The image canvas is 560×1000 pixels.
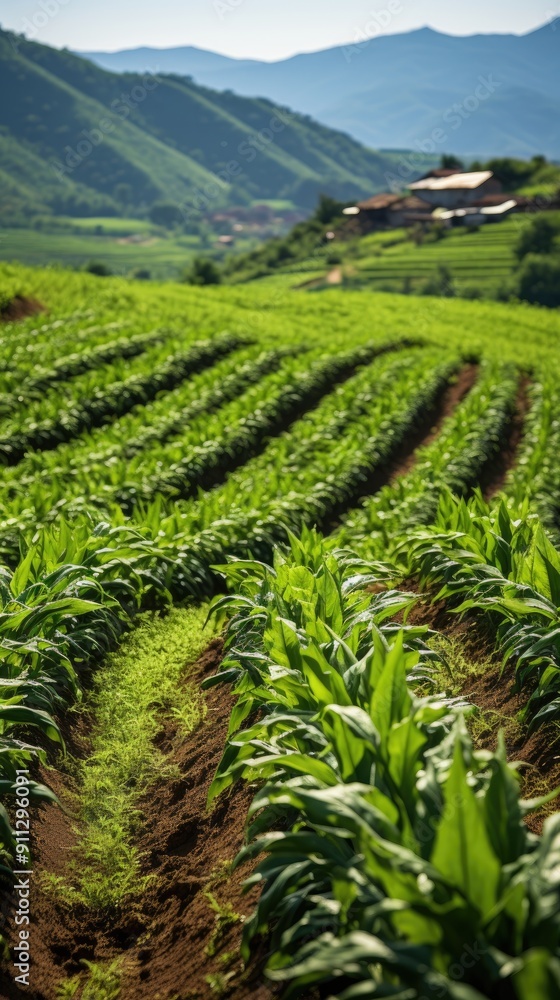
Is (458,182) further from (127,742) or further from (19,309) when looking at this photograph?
(127,742)

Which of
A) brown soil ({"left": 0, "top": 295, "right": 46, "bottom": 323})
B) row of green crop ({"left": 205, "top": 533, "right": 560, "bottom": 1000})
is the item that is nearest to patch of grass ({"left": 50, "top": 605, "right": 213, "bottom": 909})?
row of green crop ({"left": 205, "top": 533, "right": 560, "bottom": 1000})

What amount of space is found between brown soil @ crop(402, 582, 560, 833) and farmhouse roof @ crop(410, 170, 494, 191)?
97579mm

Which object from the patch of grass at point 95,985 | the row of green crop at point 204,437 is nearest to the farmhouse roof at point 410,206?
the row of green crop at point 204,437

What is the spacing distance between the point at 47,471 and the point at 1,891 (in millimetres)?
8889

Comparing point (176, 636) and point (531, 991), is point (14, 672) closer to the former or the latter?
point (176, 636)

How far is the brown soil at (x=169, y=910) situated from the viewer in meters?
3.38

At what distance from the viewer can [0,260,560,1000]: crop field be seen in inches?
97.0

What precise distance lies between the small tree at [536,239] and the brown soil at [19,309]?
6377 centimetres

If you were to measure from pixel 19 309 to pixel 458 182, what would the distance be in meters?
84.5

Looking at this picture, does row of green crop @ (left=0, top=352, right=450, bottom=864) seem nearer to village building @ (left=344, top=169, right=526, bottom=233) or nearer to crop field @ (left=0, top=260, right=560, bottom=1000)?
crop field @ (left=0, top=260, right=560, bottom=1000)

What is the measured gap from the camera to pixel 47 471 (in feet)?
40.1

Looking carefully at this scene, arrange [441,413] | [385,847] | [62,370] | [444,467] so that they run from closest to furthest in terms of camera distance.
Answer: [385,847], [444,467], [62,370], [441,413]

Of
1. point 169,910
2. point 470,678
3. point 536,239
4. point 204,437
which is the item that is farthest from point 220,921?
point 536,239

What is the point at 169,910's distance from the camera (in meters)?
3.94
